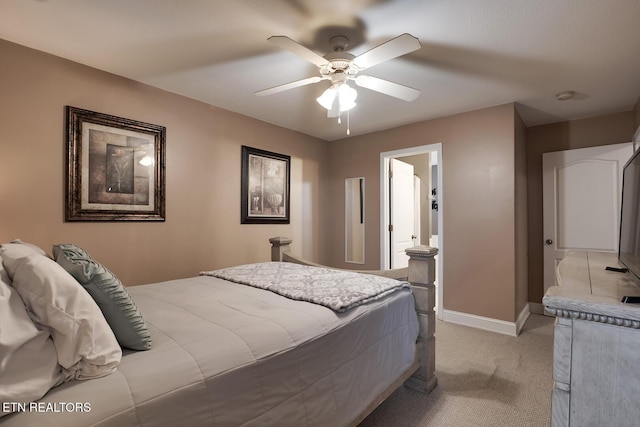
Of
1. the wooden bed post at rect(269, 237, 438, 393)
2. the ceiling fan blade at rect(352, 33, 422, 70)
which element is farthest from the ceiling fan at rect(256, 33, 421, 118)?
the wooden bed post at rect(269, 237, 438, 393)

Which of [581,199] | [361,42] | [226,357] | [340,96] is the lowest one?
[226,357]

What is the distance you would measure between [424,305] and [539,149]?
3193 millimetres

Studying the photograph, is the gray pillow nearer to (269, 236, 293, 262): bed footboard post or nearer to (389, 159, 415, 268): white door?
(269, 236, 293, 262): bed footboard post

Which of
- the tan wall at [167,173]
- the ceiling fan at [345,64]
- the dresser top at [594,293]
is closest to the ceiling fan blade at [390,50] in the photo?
the ceiling fan at [345,64]

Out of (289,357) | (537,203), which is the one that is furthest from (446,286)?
(289,357)

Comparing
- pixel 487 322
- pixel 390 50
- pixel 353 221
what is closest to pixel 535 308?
pixel 487 322

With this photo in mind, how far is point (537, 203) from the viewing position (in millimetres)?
3842

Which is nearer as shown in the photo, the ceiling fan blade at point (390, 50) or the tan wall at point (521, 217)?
the ceiling fan blade at point (390, 50)

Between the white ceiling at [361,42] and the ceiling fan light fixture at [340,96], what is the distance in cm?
29

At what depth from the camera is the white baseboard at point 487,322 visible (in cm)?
307

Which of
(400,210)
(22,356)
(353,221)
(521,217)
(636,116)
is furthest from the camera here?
(353,221)

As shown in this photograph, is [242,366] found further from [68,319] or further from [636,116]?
[636,116]

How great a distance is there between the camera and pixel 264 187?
3752 mm

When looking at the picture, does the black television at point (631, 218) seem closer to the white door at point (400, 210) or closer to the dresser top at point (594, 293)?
the dresser top at point (594, 293)
